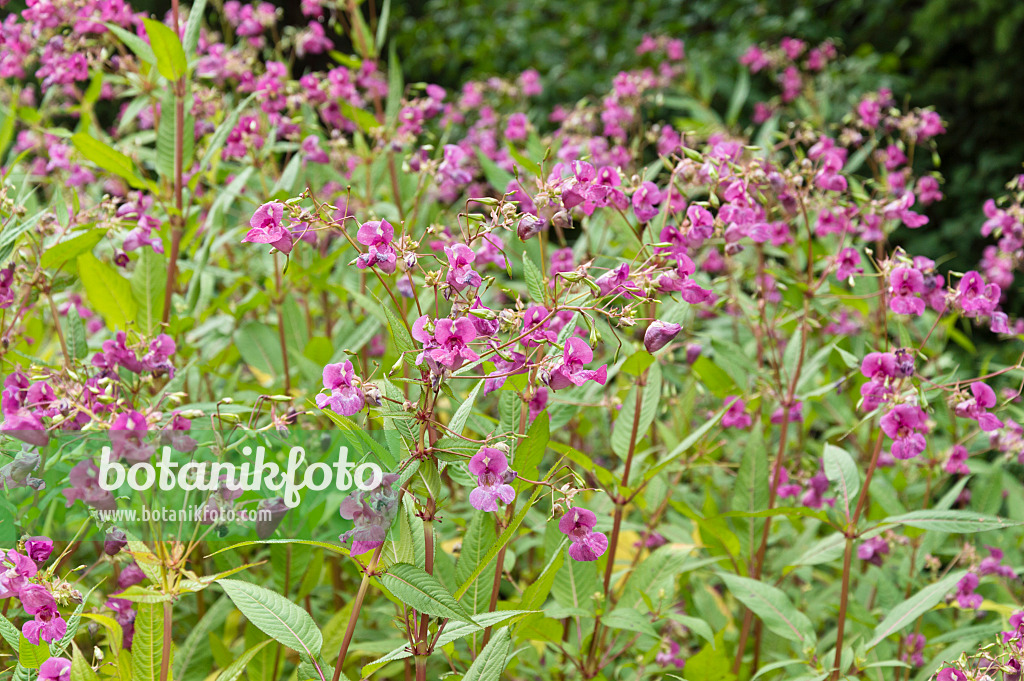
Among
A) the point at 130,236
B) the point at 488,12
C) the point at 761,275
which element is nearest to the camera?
the point at 130,236

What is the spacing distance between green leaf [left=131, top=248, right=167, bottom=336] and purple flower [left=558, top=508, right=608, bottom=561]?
122cm

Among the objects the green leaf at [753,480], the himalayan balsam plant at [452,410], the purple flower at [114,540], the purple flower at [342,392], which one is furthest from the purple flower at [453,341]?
the green leaf at [753,480]

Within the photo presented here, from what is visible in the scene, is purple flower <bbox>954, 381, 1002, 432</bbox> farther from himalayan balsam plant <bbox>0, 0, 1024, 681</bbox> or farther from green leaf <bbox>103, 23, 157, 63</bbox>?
green leaf <bbox>103, 23, 157, 63</bbox>

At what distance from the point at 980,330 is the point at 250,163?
481 centimetres

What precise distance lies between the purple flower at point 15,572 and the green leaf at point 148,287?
0.85m

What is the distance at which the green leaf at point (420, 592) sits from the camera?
1.10 meters

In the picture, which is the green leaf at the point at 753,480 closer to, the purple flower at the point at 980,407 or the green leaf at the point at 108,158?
the purple flower at the point at 980,407

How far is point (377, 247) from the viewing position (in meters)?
1.24

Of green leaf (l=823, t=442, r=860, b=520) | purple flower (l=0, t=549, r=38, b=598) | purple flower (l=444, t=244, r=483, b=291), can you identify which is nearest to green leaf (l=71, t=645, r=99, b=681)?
purple flower (l=0, t=549, r=38, b=598)

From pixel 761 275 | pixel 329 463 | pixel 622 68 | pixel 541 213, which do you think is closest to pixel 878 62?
pixel 622 68

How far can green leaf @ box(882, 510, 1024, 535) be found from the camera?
5.12 feet

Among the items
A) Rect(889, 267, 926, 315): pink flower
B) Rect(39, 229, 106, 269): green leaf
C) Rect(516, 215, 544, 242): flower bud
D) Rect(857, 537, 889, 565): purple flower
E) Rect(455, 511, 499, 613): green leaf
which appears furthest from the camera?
Rect(857, 537, 889, 565): purple flower

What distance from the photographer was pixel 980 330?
535cm

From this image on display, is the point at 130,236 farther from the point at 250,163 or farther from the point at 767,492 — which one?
the point at 767,492
